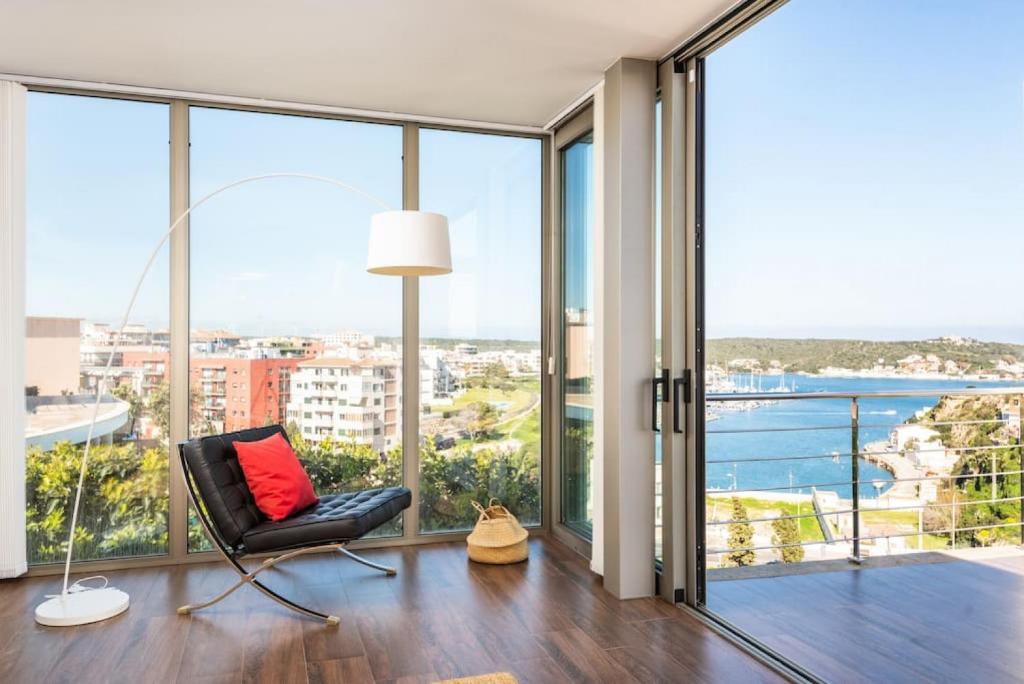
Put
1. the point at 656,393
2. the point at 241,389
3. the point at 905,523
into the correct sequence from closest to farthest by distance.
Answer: the point at 656,393
the point at 905,523
the point at 241,389

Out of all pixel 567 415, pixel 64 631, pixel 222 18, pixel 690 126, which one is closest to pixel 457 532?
pixel 567 415

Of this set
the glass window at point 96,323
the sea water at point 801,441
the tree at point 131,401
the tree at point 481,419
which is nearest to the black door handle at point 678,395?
the sea water at point 801,441

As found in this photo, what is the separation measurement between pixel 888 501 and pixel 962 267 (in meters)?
1.85

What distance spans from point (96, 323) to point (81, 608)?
1592 millimetres

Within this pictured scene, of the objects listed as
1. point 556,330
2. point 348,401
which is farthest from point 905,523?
point 348,401

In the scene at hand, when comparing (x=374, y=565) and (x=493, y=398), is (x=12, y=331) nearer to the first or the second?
(x=374, y=565)

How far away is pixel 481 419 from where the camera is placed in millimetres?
4992

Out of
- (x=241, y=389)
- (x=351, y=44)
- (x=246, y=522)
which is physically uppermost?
(x=351, y=44)

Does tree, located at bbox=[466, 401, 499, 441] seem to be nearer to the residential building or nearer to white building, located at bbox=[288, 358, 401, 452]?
white building, located at bbox=[288, 358, 401, 452]

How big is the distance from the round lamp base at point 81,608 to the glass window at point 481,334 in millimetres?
1818

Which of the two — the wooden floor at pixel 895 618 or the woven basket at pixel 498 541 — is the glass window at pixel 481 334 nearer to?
the woven basket at pixel 498 541

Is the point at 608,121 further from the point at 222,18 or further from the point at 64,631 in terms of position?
the point at 64,631

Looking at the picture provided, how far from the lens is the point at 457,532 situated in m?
4.89

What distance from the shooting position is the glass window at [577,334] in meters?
4.58
